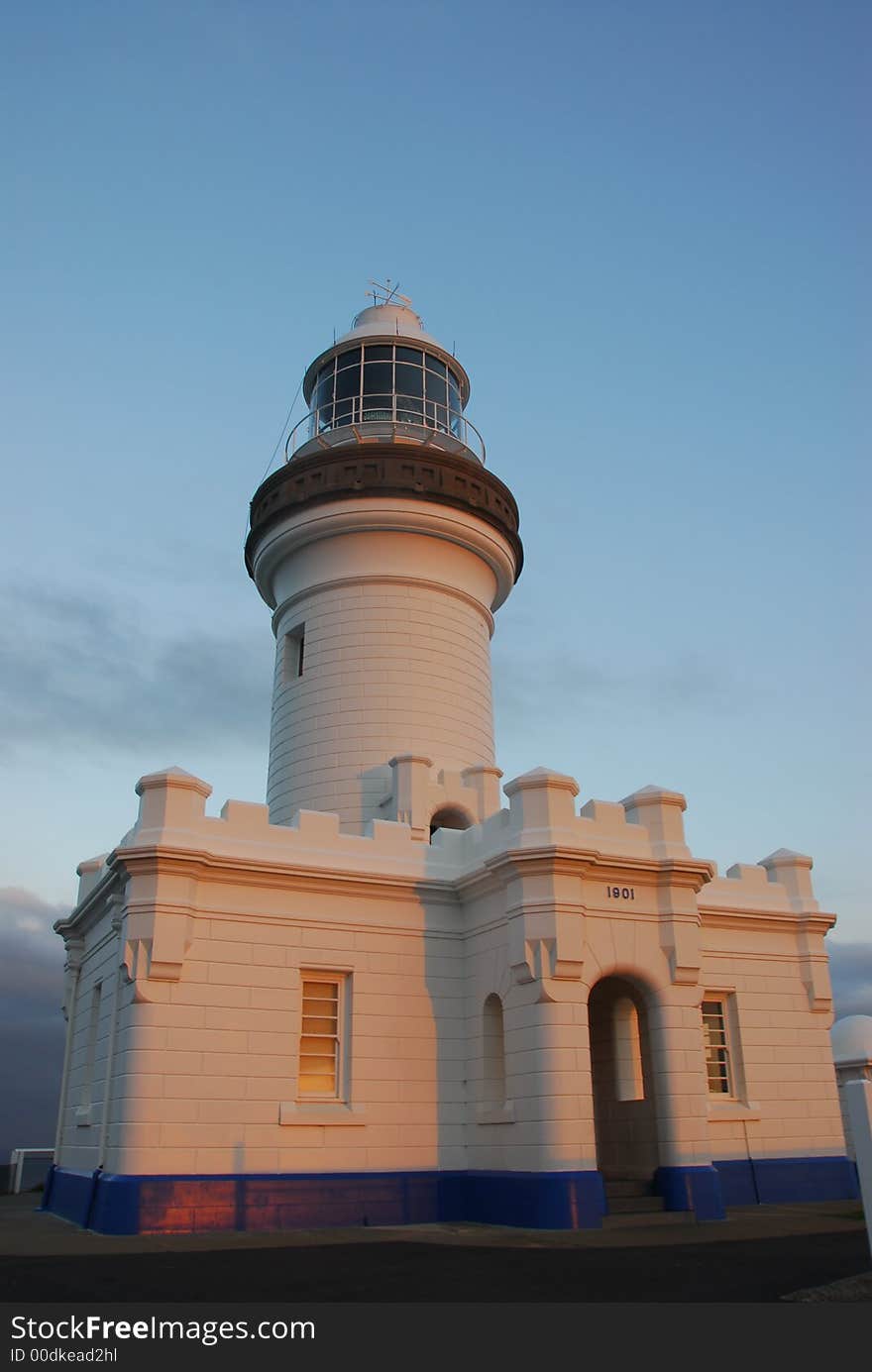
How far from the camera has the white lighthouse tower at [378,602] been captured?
745 inches

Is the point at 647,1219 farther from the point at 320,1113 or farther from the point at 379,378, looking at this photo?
the point at 379,378

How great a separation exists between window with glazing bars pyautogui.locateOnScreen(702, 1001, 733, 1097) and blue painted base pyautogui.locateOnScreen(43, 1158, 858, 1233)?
4.73ft

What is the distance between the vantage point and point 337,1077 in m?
14.5

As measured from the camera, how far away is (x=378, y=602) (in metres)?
19.8

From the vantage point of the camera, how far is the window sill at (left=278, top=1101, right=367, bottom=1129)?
13.8 meters

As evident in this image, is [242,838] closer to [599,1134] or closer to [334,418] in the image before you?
[599,1134]

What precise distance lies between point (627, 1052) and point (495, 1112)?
3.21 m

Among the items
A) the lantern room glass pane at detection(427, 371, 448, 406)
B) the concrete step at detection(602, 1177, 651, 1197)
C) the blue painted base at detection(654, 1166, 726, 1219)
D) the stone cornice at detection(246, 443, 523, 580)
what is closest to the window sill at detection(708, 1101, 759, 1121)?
the blue painted base at detection(654, 1166, 726, 1219)

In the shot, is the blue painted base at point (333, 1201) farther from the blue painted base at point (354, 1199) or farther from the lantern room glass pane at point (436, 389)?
the lantern room glass pane at point (436, 389)

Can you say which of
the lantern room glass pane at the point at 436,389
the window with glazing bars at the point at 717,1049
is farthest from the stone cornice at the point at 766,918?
the lantern room glass pane at the point at 436,389

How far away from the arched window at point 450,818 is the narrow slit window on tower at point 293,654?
157 inches

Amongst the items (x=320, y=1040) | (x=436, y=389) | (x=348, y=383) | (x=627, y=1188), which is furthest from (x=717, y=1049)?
(x=348, y=383)

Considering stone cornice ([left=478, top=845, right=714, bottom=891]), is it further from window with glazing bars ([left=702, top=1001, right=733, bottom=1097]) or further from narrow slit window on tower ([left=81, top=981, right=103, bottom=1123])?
narrow slit window on tower ([left=81, top=981, right=103, bottom=1123])

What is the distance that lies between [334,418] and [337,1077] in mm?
13185
